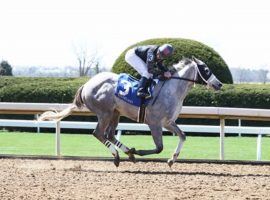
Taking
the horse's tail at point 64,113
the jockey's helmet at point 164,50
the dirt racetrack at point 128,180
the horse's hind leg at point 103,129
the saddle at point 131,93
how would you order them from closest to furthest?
the dirt racetrack at point 128,180 < the jockey's helmet at point 164,50 < the saddle at point 131,93 < the horse's hind leg at point 103,129 < the horse's tail at point 64,113

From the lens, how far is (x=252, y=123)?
19422 mm

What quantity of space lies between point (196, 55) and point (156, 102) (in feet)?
37.0

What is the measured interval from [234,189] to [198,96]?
11.7m

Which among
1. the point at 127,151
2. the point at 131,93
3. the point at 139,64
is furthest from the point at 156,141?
the point at 139,64

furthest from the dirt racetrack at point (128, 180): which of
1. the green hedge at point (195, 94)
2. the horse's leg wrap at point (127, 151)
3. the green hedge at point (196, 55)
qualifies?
the green hedge at point (196, 55)

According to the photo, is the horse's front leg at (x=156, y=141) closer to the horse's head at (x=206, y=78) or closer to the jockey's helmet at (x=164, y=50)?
the horse's head at (x=206, y=78)

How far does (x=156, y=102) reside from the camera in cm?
956

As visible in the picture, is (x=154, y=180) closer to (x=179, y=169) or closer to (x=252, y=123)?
(x=179, y=169)

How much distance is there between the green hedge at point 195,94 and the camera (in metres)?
19.2

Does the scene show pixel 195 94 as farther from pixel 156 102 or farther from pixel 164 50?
pixel 164 50

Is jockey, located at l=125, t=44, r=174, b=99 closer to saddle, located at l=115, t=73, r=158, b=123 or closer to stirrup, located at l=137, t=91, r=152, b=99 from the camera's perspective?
stirrup, located at l=137, t=91, r=152, b=99

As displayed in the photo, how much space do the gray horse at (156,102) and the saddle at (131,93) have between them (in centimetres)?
6

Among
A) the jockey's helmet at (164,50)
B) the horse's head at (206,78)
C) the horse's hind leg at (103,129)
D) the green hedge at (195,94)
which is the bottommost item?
the green hedge at (195,94)

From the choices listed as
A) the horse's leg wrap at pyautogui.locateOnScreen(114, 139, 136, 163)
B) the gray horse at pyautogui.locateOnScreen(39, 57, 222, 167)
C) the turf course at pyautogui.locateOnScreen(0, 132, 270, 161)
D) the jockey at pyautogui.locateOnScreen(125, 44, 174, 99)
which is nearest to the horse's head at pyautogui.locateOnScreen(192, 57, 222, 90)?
the gray horse at pyautogui.locateOnScreen(39, 57, 222, 167)
